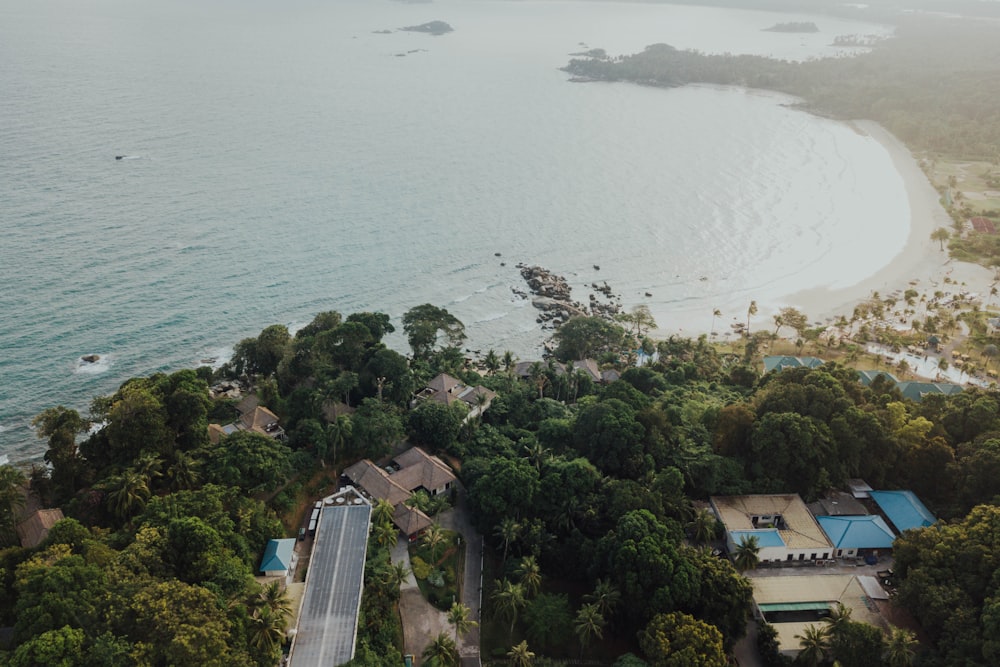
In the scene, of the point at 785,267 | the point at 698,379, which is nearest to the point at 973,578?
the point at 698,379

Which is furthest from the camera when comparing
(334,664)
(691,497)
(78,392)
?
(78,392)

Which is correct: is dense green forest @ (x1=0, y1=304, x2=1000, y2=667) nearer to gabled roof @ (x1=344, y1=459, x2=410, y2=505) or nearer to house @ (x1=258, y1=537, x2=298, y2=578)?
house @ (x1=258, y1=537, x2=298, y2=578)

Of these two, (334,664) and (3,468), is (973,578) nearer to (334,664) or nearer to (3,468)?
(334,664)

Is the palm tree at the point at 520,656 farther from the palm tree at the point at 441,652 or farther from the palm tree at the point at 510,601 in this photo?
the palm tree at the point at 441,652

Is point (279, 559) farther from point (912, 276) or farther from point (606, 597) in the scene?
point (912, 276)

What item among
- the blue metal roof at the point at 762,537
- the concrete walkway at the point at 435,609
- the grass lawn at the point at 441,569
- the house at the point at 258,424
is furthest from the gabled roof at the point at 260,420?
the blue metal roof at the point at 762,537

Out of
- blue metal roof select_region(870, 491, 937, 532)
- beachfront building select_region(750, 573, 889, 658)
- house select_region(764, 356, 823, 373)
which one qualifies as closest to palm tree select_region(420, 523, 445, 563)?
beachfront building select_region(750, 573, 889, 658)
